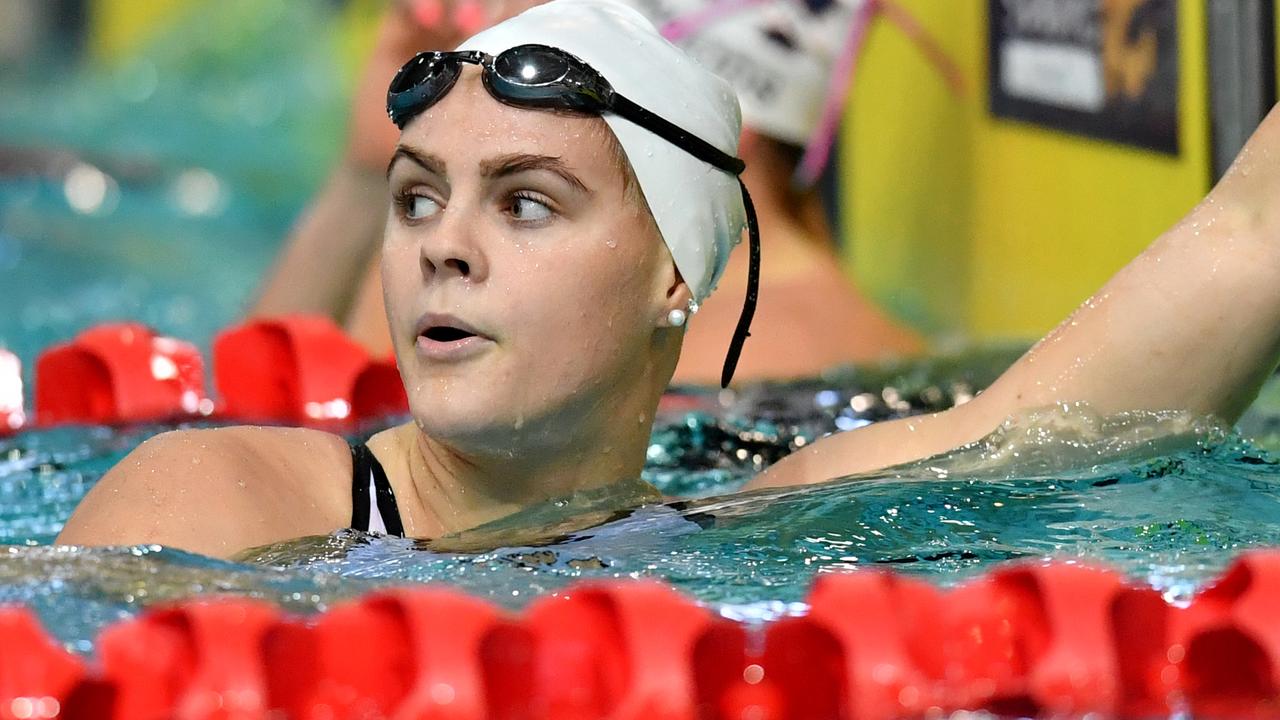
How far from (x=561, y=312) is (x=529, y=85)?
297mm

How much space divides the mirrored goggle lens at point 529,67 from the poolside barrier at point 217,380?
134 centimetres

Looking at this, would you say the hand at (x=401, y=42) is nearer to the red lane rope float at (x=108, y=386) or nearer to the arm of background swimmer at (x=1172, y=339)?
the red lane rope float at (x=108, y=386)

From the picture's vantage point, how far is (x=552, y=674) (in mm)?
1613

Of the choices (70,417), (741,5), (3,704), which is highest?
(741,5)

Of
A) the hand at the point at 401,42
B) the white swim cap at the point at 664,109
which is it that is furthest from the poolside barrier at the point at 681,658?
the hand at the point at 401,42

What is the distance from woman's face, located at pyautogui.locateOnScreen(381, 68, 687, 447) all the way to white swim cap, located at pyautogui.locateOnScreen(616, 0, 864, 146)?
2.46 metres

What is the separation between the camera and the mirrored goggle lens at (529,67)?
220 centimetres

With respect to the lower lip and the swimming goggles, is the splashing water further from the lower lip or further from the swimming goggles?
the swimming goggles

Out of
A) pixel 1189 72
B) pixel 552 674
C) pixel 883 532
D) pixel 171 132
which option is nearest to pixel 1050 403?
pixel 883 532

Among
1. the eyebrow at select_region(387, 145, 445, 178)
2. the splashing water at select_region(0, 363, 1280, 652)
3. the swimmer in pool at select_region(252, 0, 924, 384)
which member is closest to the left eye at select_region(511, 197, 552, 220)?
the eyebrow at select_region(387, 145, 445, 178)

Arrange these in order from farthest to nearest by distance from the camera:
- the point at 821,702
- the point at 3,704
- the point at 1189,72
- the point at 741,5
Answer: the point at 741,5
the point at 1189,72
the point at 821,702
the point at 3,704

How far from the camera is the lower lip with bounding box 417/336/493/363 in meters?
2.10

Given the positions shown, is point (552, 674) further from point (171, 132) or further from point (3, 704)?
point (171, 132)

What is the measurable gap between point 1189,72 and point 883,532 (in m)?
2.54
